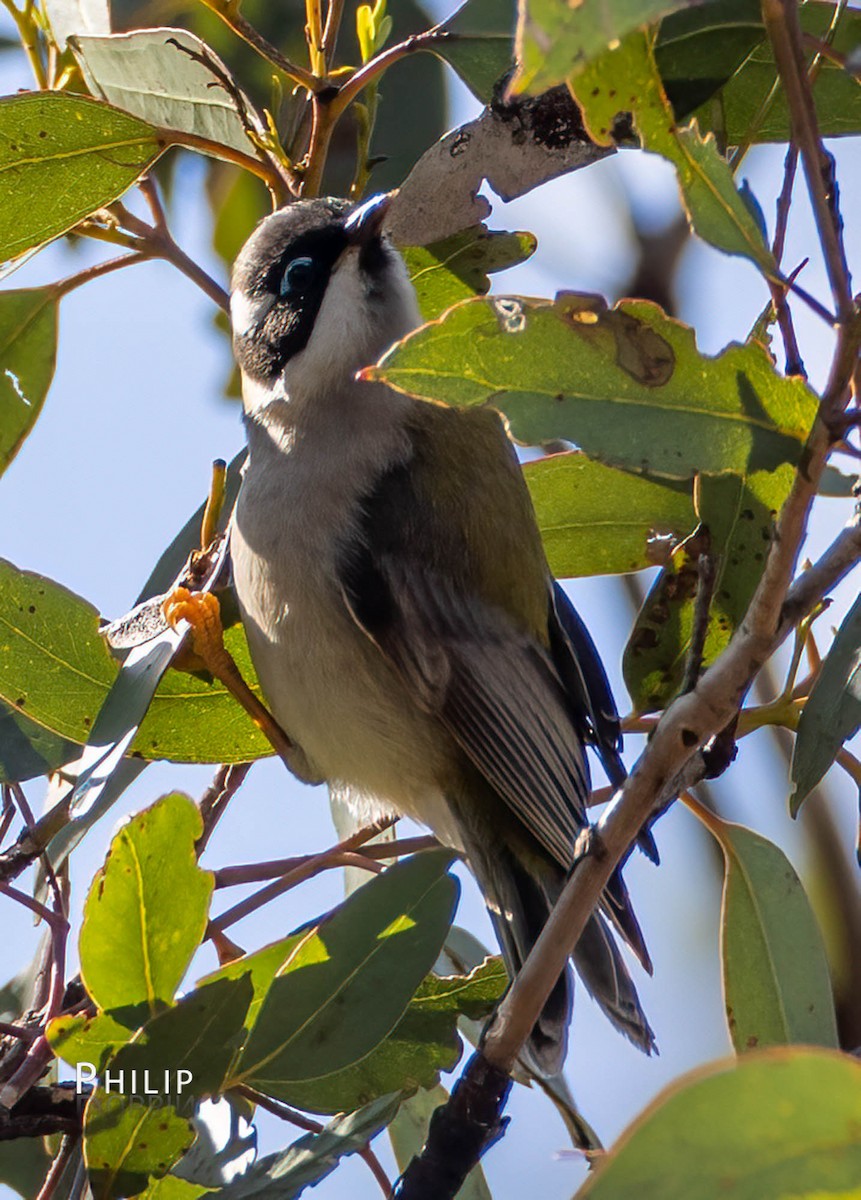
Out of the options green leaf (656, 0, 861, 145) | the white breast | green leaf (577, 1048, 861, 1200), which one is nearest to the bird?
the white breast

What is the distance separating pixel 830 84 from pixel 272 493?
102 centimetres

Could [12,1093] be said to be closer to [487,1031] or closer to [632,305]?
[487,1031]

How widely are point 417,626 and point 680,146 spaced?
1143mm

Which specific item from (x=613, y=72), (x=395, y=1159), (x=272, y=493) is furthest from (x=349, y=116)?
(x=395, y=1159)

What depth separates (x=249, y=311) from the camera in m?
2.67

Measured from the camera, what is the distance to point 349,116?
2.82 m

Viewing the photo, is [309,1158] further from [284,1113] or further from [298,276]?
[298,276]

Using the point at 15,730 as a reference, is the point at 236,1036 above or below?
below

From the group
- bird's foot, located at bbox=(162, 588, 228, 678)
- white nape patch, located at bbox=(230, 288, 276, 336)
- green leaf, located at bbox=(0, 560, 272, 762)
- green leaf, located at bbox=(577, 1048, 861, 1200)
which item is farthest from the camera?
white nape patch, located at bbox=(230, 288, 276, 336)

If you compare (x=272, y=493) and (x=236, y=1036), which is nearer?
(x=236, y=1036)

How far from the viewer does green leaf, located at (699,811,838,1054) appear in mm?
1954

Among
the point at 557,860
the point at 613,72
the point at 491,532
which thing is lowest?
the point at 557,860

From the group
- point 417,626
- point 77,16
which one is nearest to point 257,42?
point 77,16

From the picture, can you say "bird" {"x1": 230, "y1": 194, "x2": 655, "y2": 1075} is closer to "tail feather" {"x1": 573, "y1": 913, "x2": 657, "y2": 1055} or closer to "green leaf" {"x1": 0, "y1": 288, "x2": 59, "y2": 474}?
"tail feather" {"x1": 573, "y1": 913, "x2": 657, "y2": 1055}
